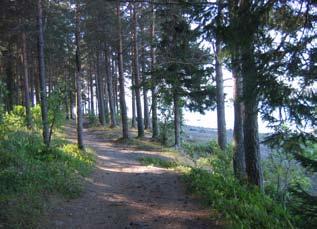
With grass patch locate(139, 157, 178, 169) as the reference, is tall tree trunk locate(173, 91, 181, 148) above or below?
above

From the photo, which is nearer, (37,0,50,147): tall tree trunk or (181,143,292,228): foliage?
(181,143,292,228): foliage

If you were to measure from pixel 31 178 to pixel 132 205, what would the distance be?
250 cm

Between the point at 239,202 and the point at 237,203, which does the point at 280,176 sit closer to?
the point at 239,202

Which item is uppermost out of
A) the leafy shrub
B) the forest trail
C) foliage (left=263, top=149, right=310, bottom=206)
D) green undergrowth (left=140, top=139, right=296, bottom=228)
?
the leafy shrub

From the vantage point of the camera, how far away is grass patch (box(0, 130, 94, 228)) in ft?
22.6

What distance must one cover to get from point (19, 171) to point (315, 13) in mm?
7246

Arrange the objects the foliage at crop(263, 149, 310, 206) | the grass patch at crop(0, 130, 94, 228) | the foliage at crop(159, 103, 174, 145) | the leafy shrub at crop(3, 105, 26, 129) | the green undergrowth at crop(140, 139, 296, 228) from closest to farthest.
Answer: the green undergrowth at crop(140, 139, 296, 228) → the grass patch at crop(0, 130, 94, 228) → the foliage at crop(263, 149, 310, 206) → the leafy shrub at crop(3, 105, 26, 129) → the foliage at crop(159, 103, 174, 145)

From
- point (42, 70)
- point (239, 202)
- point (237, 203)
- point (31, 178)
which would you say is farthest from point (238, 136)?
point (42, 70)

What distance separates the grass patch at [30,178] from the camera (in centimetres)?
690

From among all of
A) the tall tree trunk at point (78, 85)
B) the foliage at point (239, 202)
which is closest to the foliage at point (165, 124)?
the tall tree trunk at point (78, 85)

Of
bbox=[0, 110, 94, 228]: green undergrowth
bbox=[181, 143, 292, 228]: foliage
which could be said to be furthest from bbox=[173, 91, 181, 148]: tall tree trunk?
bbox=[181, 143, 292, 228]: foliage

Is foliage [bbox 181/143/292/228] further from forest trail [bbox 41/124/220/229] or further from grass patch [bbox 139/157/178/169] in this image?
grass patch [bbox 139/157/178/169]

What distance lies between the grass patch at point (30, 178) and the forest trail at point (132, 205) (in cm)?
36

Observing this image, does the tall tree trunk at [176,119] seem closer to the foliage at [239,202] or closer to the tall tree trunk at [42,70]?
the tall tree trunk at [42,70]
